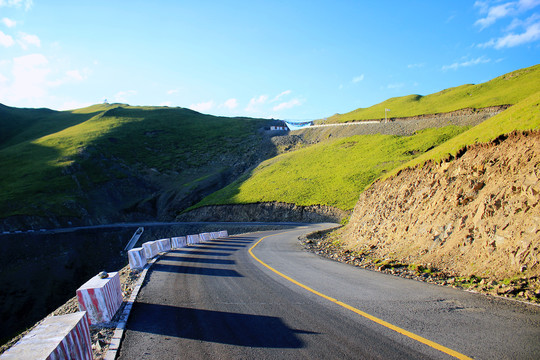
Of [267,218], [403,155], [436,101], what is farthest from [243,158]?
[436,101]

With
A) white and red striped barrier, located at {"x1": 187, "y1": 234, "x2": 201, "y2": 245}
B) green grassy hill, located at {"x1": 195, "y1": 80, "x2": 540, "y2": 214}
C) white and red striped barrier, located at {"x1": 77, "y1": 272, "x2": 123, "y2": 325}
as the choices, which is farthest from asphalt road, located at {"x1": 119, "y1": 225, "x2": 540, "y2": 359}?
green grassy hill, located at {"x1": 195, "y1": 80, "x2": 540, "y2": 214}

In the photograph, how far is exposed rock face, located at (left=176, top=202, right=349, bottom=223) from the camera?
4662 centimetres

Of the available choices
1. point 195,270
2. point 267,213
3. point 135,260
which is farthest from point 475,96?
point 135,260

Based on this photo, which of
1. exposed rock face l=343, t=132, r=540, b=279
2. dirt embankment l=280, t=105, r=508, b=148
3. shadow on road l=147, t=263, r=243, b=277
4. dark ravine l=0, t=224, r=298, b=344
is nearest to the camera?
exposed rock face l=343, t=132, r=540, b=279

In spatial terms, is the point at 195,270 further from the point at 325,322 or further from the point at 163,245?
the point at 163,245

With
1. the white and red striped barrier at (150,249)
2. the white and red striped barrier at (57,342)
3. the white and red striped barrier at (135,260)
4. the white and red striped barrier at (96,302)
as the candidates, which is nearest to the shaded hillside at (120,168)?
the white and red striped barrier at (150,249)

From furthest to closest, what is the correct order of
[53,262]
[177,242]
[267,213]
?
1. [267,213]
2. [53,262]
3. [177,242]

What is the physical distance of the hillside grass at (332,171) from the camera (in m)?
51.4

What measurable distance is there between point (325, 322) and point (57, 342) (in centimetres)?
435

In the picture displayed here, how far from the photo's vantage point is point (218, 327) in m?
5.93

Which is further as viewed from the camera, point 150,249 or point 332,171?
point 332,171

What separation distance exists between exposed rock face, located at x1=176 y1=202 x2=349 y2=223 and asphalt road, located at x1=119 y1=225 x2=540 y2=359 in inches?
1442

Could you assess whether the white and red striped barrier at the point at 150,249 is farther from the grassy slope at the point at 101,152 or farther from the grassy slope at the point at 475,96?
the grassy slope at the point at 475,96

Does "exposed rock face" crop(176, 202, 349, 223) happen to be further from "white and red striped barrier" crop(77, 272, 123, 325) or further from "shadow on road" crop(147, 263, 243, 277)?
"white and red striped barrier" crop(77, 272, 123, 325)
